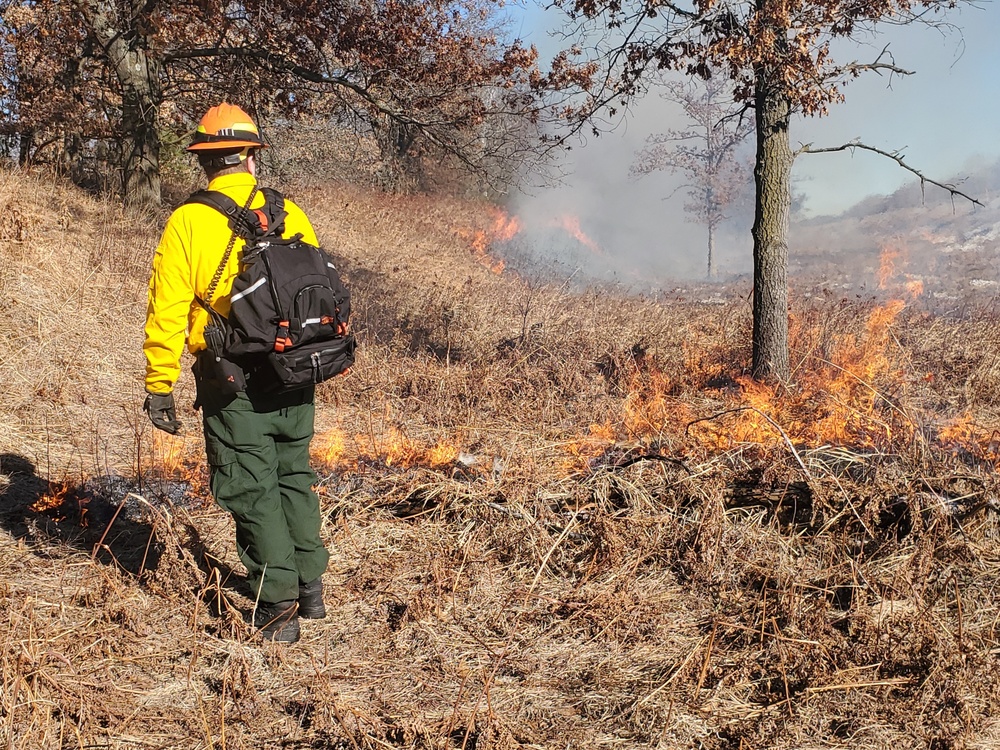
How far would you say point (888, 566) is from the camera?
12.6 ft

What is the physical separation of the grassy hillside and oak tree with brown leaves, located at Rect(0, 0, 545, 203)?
18.3 feet

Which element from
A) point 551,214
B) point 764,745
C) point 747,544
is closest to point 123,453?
point 747,544

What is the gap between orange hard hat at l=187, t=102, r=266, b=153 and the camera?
3.24 meters

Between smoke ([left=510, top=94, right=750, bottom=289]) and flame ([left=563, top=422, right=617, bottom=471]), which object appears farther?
smoke ([left=510, top=94, right=750, bottom=289])

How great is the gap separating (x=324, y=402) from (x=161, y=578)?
3533mm

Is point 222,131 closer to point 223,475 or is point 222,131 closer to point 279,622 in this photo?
point 223,475

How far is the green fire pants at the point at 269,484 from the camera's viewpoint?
336 cm

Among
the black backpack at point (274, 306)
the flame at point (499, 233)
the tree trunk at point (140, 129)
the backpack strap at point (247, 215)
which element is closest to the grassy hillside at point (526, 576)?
the black backpack at point (274, 306)

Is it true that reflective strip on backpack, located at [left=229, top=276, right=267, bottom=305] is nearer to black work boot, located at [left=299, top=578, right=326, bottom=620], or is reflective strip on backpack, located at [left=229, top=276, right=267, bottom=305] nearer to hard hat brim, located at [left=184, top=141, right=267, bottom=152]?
hard hat brim, located at [left=184, top=141, right=267, bottom=152]

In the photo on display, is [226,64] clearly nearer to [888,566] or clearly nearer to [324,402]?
[324,402]

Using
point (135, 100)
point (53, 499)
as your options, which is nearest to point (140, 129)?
point (135, 100)

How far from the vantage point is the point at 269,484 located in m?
3.45

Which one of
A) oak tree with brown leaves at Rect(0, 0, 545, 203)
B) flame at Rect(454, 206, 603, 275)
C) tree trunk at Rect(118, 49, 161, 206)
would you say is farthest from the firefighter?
flame at Rect(454, 206, 603, 275)

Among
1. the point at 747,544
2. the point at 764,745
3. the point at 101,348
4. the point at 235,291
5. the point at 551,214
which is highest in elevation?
the point at 551,214
